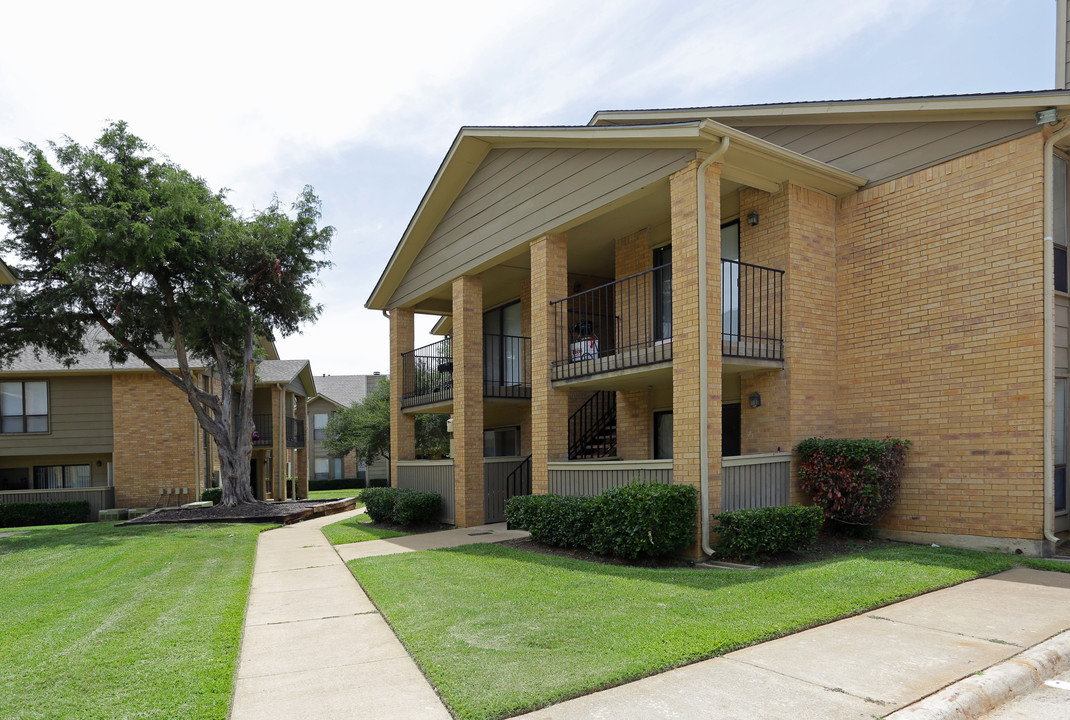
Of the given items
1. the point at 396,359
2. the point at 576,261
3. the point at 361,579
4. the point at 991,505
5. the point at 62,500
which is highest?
the point at 576,261

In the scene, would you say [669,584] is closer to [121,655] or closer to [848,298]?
[121,655]

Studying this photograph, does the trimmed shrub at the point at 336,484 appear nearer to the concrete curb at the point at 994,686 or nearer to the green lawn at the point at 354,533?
the green lawn at the point at 354,533

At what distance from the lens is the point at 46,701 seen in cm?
418

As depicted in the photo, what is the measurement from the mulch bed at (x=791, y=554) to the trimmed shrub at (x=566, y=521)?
15 cm

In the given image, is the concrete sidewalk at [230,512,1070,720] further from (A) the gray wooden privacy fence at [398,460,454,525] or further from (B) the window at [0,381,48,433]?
(B) the window at [0,381,48,433]

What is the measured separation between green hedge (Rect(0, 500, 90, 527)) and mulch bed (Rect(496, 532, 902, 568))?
827 inches

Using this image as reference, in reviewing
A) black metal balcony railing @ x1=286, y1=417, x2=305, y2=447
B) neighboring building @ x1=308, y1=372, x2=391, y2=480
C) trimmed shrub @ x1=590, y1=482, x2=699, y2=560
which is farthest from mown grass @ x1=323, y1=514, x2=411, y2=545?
neighboring building @ x1=308, y1=372, x2=391, y2=480

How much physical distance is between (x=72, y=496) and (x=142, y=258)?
1280 cm

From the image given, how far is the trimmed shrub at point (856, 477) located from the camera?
29.2 ft

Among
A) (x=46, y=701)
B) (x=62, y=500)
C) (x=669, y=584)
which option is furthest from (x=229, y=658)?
(x=62, y=500)

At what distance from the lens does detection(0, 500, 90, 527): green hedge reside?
76.0 feet

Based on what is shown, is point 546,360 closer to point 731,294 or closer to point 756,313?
point 731,294

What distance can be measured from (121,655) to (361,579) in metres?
3.45

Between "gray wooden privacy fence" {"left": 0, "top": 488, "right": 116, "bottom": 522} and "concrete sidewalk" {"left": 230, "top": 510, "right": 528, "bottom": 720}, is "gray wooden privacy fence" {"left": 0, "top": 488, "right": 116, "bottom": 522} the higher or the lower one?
the lower one
